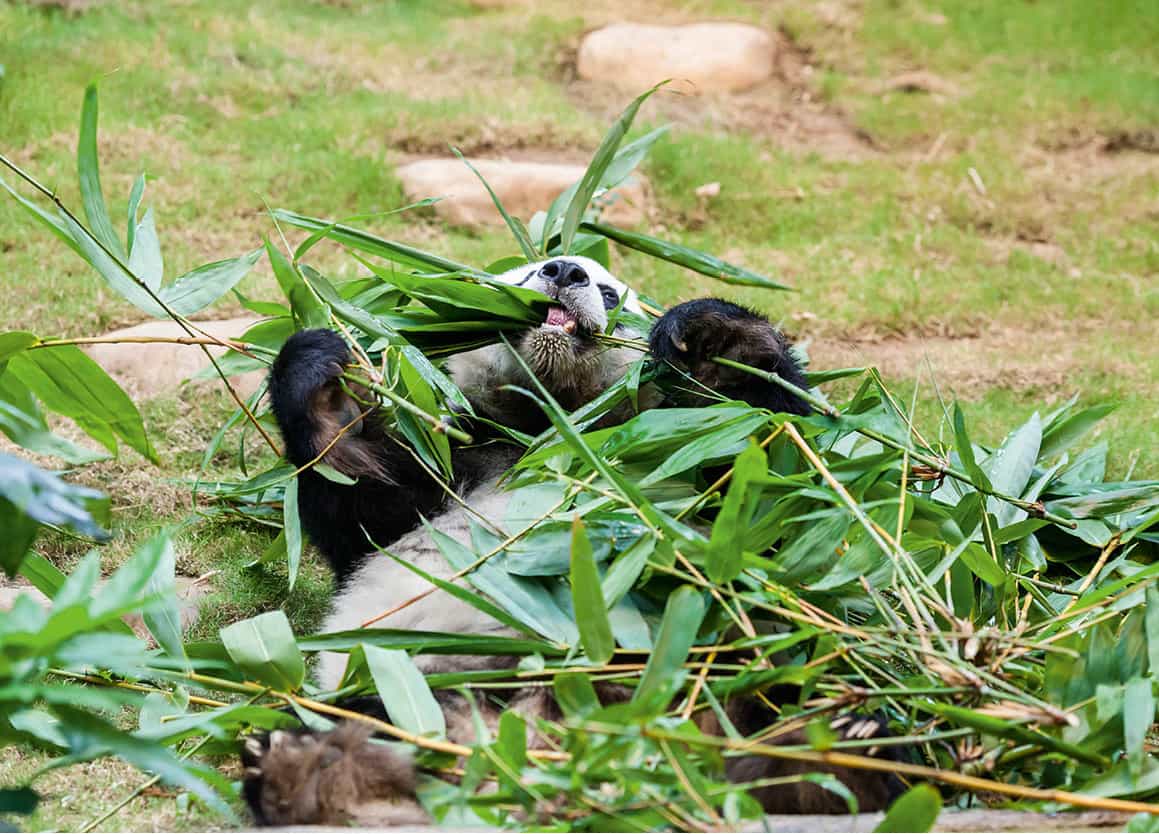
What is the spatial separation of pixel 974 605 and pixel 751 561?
80 centimetres

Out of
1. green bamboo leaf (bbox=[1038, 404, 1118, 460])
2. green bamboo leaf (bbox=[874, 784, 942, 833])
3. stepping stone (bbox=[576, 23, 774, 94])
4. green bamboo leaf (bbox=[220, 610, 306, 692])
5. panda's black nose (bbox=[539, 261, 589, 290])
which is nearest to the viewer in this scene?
green bamboo leaf (bbox=[874, 784, 942, 833])

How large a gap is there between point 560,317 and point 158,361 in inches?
85.3

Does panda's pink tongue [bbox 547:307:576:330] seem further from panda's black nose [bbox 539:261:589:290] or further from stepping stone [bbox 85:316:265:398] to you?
stepping stone [bbox 85:316:265:398]

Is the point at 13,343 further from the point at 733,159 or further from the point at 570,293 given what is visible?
the point at 733,159

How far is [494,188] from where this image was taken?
627 cm

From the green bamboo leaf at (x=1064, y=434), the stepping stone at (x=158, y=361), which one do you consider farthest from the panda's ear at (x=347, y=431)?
the green bamboo leaf at (x=1064, y=434)

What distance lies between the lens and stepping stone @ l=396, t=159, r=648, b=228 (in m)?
6.35

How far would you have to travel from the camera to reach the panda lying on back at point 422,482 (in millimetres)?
2219

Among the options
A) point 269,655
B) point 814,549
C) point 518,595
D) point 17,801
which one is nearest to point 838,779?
point 814,549

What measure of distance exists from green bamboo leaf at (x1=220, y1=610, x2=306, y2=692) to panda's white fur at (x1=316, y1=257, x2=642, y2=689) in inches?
11.8

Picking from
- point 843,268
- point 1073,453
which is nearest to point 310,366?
point 1073,453

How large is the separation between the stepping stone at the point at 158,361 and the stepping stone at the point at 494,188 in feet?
5.78

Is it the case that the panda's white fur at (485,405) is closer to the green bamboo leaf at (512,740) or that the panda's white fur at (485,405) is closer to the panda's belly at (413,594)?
the panda's belly at (413,594)

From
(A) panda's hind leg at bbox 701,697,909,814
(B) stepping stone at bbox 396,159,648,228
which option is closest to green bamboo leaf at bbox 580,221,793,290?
(A) panda's hind leg at bbox 701,697,909,814
